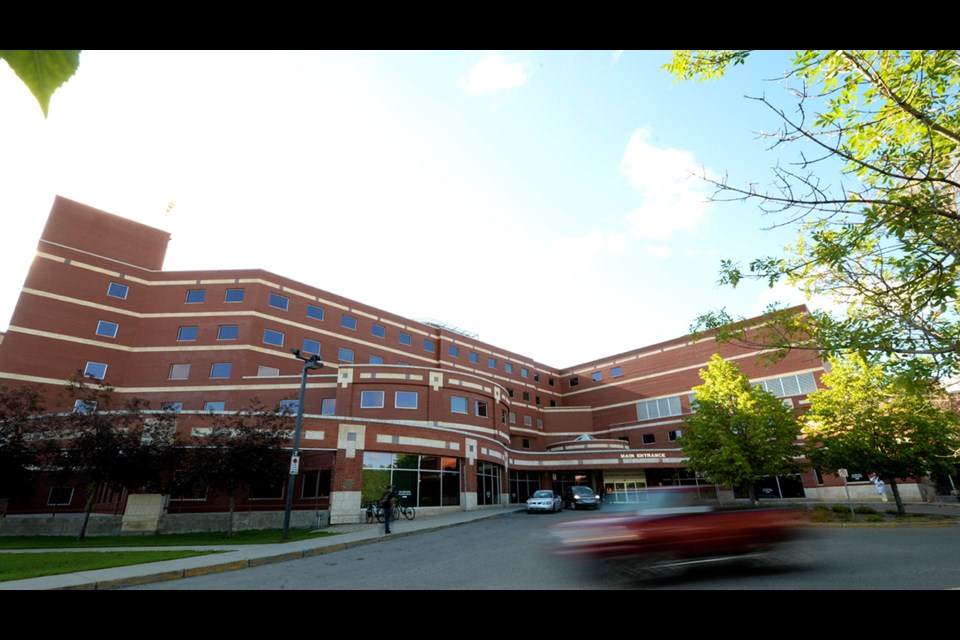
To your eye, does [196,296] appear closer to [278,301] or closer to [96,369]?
[278,301]

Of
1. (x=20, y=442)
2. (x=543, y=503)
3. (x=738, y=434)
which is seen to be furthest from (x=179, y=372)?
(x=738, y=434)

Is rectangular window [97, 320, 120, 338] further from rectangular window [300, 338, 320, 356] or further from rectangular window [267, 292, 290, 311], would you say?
rectangular window [300, 338, 320, 356]

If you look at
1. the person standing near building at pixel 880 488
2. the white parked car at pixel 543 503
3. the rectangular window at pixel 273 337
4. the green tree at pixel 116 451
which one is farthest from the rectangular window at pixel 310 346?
the person standing near building at pixel 880 488

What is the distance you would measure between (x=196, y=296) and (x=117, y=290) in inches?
217

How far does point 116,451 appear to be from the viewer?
20.2 metres

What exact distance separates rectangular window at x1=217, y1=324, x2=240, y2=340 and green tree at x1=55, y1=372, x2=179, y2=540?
675 inches

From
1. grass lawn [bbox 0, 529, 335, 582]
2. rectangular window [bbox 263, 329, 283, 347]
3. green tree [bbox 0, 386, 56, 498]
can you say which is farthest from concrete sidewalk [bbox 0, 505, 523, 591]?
rectangular window [bbox 263, 329, 283, 347]

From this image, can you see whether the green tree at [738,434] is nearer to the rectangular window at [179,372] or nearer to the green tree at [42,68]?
the green tree at [42,68]

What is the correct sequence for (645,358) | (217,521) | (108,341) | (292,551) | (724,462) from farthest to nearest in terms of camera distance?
1. (645,358)
2. (108,341)
3. (724,462)
4. (217,521)
5. (292,551)

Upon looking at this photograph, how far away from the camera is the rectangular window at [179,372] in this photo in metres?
37.6
